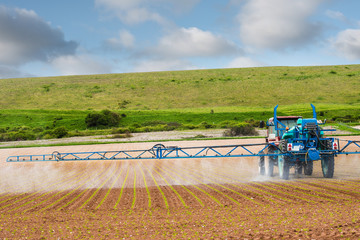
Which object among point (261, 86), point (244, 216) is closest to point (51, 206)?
point (244, 216)

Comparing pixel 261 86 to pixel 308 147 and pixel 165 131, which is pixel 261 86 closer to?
pixel 165 131

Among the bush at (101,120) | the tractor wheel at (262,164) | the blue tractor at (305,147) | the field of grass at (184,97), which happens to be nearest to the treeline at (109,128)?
the bush at (101,120)

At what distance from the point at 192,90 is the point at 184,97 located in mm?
7426

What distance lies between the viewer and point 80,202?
13898mm

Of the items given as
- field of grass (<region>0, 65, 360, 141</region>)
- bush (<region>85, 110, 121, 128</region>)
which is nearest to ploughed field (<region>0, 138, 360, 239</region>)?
field of grass (<region>0, 65, 360, 141</region>)

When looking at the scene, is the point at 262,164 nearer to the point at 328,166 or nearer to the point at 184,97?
the point at 328,166

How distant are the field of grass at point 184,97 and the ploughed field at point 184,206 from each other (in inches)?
1711

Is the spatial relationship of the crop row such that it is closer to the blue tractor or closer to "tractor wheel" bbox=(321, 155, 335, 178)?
"tractor wheel" bbox=(321, 155, 335, 178)

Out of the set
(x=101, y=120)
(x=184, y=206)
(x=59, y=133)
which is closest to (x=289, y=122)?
(x=184, y=206)

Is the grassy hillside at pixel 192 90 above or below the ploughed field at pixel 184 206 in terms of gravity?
above

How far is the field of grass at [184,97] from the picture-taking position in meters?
68.4

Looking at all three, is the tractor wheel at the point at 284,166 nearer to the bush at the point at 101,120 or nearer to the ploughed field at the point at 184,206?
the ploughed field at the point at 184,206

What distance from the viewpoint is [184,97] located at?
311ft

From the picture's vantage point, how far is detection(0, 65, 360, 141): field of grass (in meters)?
68.4
